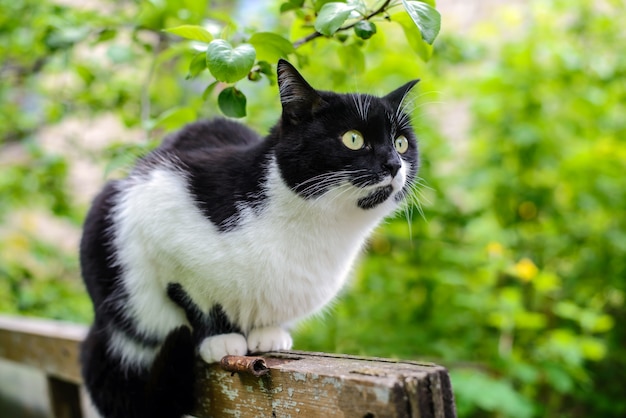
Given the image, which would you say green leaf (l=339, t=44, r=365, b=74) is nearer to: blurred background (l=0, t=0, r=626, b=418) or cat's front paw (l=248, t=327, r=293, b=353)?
cat's front paw (l=248, t=327, r=293, b=353)

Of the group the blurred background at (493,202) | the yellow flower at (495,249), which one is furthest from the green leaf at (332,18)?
the yellow flower at (495,249)

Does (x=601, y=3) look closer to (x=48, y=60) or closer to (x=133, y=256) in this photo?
(x=48, y=60)

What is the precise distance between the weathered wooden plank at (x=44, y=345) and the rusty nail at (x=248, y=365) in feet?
2.60

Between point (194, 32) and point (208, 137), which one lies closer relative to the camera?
point (194, 32)

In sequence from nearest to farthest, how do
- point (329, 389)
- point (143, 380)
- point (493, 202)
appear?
point (329, 389)
point (143, 380)
point (493, 202)

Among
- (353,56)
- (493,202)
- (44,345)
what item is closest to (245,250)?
(353,56)

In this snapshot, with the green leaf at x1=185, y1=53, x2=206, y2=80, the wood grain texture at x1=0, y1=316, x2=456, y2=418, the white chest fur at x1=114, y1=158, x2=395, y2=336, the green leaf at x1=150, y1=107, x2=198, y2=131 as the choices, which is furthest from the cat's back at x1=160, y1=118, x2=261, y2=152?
the wood grain texture at x1=0, y1=316, x2=456, y2=418

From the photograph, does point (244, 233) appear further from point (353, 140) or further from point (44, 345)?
point (44, 345)

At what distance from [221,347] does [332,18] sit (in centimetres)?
51

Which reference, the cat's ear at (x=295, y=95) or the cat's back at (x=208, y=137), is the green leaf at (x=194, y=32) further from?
the cat's back at (x=208, y=137)

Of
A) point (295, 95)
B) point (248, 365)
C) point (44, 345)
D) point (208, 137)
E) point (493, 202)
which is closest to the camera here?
point (248, 365)

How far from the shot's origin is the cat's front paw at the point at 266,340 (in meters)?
0.95

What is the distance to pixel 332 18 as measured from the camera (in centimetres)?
70

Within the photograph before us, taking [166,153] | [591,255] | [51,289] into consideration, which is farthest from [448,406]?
[51,289]
